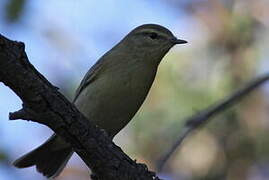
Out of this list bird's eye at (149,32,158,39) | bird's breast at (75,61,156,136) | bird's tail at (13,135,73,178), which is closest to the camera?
bird's breast at (75,61,156,136)

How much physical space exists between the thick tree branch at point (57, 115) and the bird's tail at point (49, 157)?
4.51 ft

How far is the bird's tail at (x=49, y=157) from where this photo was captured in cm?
618

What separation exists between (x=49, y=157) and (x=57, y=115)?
6.57 feet

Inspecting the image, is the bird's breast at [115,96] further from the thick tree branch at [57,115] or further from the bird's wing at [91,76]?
the thick tree branch at [57,115]

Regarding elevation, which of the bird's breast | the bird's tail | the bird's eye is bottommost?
the bird's tail

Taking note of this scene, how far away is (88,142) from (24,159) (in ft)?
5.31

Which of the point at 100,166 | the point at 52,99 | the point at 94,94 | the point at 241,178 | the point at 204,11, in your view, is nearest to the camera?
the point at 52,99

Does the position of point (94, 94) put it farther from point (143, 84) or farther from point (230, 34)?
point (230, 34)

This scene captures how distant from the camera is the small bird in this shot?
19.5 ft

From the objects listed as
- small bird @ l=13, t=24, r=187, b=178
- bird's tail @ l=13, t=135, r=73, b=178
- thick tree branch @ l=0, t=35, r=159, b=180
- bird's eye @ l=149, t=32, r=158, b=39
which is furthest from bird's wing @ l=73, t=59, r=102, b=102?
thick tree branch @ l=0, t=35, r=159, b=180

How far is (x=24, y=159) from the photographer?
19.8 feet

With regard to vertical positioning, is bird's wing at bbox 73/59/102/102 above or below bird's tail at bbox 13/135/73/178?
above

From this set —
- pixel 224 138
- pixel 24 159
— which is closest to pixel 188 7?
pixel 224 138

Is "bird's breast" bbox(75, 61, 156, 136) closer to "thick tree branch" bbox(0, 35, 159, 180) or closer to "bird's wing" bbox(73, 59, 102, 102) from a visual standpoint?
"bird's wing" bbox(73, 59, 102, 102)
